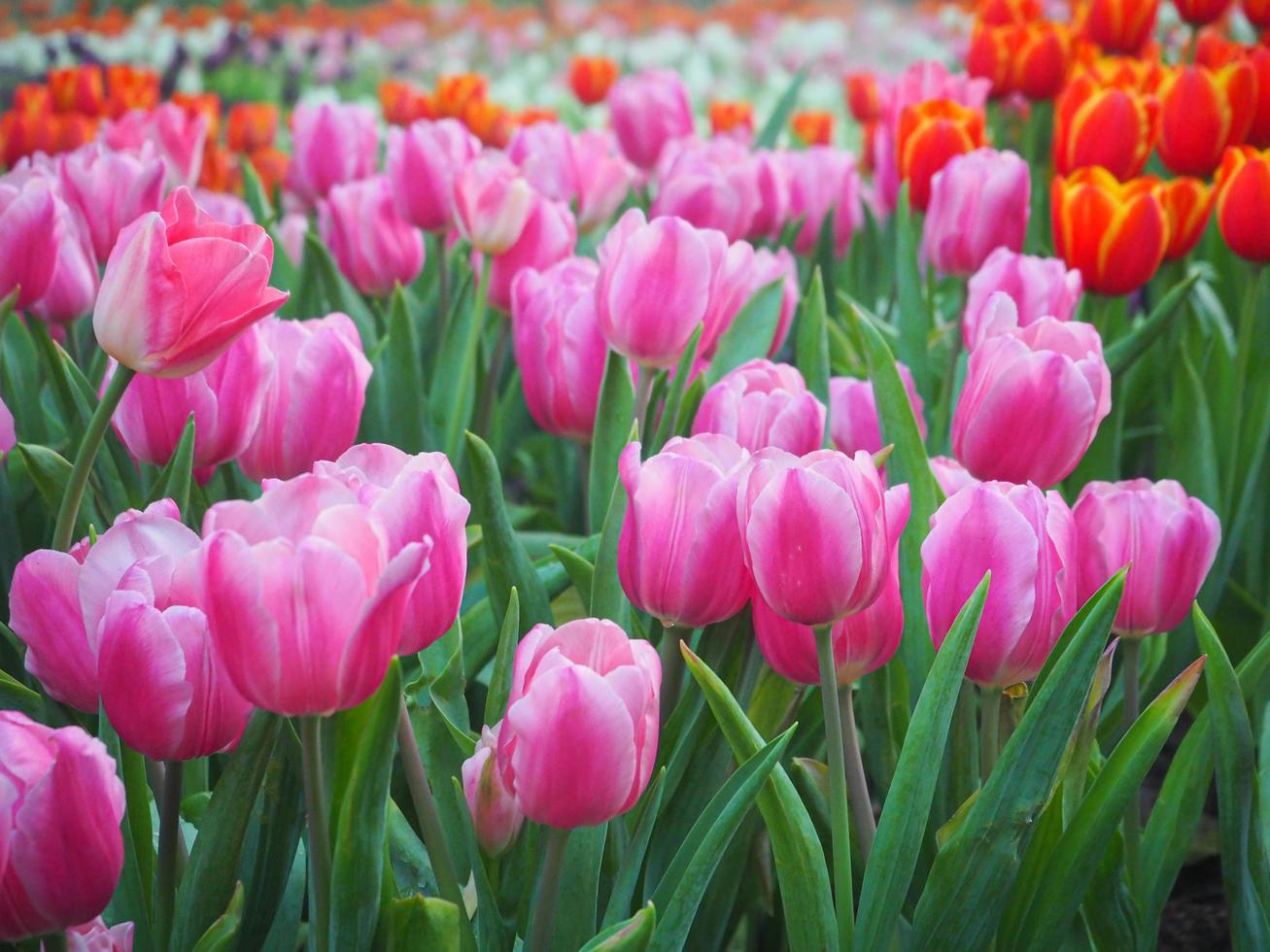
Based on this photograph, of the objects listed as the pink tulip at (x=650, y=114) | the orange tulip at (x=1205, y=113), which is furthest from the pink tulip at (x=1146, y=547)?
the pink tulip at (x=650, y=114)

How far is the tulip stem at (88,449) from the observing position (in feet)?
2.21

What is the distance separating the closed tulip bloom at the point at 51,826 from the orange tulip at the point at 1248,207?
118 centimetres

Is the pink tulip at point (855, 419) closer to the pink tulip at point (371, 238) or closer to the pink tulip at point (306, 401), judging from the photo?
the pink tulip at point (306, 401)

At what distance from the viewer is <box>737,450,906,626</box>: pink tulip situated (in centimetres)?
60

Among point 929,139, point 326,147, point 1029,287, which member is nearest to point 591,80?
point 326,147

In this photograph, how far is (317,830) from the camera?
21.5 inches

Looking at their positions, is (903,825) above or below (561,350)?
below

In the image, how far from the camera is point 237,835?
24.3 inches

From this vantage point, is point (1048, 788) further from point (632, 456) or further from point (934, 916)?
point (632, 456)

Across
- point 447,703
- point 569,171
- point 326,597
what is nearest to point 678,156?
point 569,171

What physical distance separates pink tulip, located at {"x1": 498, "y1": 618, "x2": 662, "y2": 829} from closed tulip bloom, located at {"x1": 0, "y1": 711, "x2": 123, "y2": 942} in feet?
0.56

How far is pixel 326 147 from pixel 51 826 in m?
1.46

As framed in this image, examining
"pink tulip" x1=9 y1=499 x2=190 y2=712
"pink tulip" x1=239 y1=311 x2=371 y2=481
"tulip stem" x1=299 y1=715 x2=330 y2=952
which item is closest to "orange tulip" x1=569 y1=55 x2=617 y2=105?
"pink tulip" x1=239 y1=311 x2=371 y2=481

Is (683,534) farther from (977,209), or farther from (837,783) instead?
(977,209)
